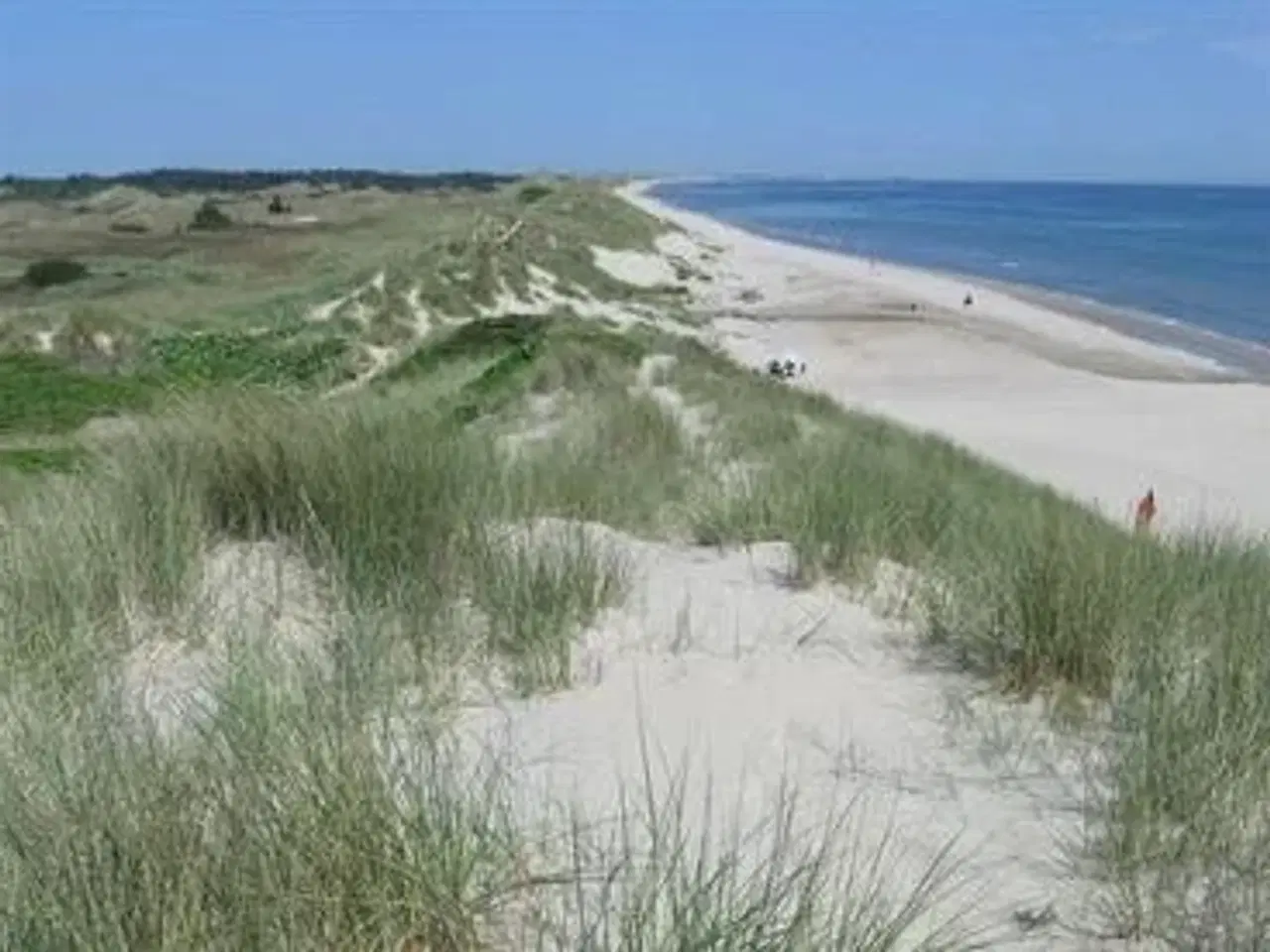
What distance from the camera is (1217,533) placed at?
6.96 meters

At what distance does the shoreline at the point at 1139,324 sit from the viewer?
1486 inches

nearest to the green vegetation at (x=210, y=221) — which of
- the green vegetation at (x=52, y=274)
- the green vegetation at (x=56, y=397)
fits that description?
the green vegetation at (x=52, y=274)

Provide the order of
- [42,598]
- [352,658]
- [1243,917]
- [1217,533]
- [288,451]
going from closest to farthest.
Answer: [1243,917] < [352,658] < [42,598] < [288,451] < [1217,533]

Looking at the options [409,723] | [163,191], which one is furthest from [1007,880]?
[163,191]

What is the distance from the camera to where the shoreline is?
124ft

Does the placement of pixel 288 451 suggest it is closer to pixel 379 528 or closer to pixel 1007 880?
pixel 379 528

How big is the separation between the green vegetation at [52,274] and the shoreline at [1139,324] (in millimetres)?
28441

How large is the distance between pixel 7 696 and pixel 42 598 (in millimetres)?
1280

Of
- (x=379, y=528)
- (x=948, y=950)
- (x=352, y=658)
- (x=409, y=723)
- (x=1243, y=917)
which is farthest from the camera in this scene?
(x=379, y=528)

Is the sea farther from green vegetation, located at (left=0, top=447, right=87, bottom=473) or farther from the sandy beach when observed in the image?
green vegetation, located at (left=0, top=447, right=87, bottom=473)

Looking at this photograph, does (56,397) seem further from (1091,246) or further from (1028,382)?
(1091,246)

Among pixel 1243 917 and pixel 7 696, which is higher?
pixel 7 696

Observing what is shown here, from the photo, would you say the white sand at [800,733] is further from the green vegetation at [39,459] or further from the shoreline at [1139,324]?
the shoreline at [1139,324]

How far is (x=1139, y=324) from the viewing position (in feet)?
155
